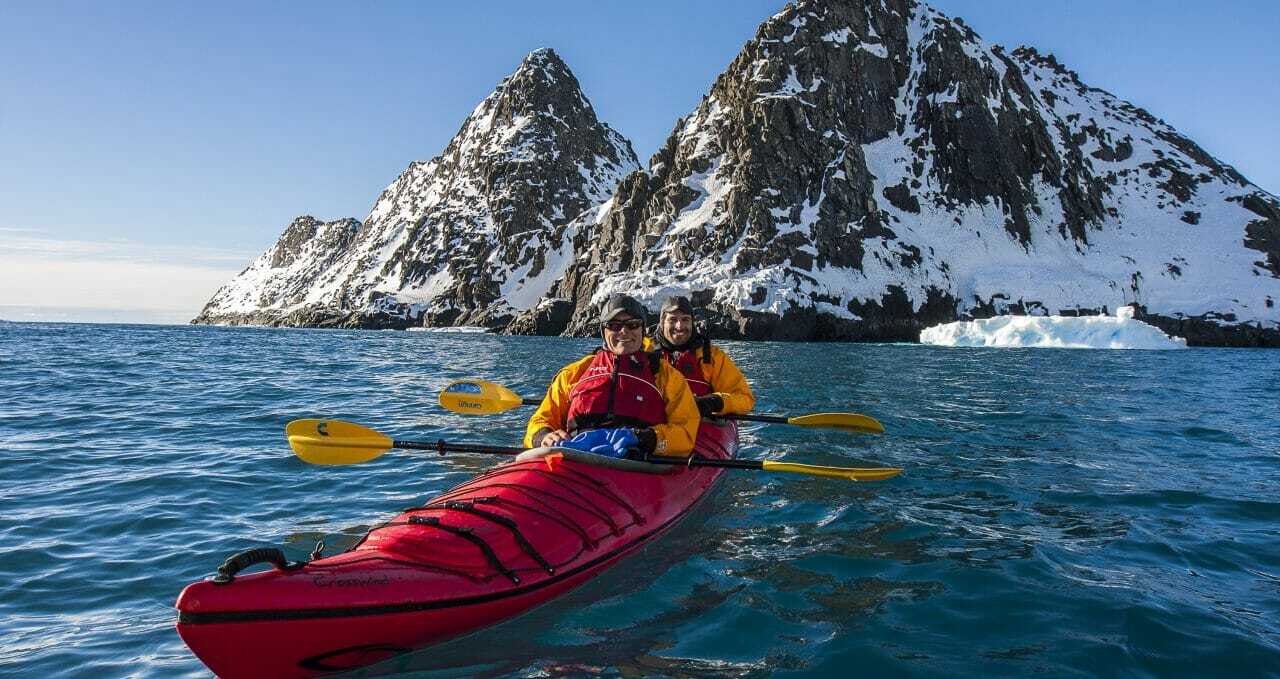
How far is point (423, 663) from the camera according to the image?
4273mm

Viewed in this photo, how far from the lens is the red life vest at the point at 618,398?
7035mm

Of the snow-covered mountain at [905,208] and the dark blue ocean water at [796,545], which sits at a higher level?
the snow-covered mountain at [905,208]

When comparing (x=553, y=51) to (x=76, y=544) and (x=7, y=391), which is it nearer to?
(x=7, y=391)

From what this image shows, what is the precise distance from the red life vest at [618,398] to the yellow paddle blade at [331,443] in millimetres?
2121

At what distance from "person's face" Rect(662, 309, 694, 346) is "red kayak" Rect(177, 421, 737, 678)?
3.52 m

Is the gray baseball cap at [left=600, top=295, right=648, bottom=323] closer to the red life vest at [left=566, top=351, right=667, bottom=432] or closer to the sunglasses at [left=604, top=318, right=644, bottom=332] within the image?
the sunglasses at [left=604, top=318, right=644, bottom=332]

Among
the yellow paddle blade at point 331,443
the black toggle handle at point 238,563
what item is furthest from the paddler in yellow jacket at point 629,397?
the black toggle handle at point 238,563

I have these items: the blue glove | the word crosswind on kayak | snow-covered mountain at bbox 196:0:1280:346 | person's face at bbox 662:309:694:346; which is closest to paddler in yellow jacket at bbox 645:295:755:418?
person's face at bbox 662:309:694:346

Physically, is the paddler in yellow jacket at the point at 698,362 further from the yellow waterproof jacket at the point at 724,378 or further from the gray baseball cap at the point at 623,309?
the gray baseball cap at the point at 623,309

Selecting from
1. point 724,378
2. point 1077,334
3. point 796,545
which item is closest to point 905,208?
point 1077,334

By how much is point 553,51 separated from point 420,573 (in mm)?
176501

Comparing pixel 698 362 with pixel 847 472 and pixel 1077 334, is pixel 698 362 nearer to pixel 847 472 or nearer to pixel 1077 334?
pixel 847 472

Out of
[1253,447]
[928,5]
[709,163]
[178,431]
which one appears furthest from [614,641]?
[928,5]

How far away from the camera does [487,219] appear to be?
453 ft
